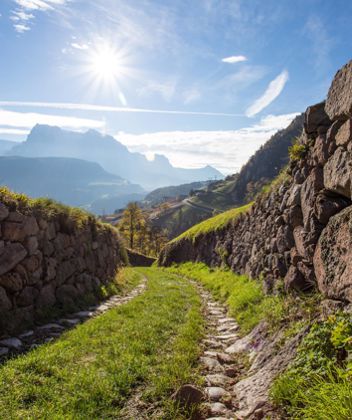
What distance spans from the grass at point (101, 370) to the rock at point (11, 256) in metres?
2.48

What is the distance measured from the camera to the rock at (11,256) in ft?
27.4

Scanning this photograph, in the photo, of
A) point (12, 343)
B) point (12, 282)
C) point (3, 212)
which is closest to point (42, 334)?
point (12, 343)

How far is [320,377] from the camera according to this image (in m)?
3.94

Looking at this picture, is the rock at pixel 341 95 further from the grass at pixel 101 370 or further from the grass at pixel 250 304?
the grass at pixel 101 370

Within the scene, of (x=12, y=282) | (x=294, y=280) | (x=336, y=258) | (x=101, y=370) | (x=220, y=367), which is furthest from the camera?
(x=12, y=282)

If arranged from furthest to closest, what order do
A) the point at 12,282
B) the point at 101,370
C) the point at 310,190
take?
the point at 12,282 < the point at 310,190 < the point at 101,370

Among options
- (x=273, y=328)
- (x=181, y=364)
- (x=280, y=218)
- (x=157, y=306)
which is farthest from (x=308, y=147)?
(x=157, y=306)

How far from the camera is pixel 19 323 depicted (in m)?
8.34

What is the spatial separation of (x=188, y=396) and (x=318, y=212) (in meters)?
4.43

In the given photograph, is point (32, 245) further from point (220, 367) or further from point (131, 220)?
point (131, 220)

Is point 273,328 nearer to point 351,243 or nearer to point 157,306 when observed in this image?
point 351,243

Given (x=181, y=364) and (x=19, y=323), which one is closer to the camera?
(x=181, y=364)

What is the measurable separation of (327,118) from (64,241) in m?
9.74

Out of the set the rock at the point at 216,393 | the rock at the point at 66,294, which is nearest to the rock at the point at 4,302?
the rock at the point at 66,294
